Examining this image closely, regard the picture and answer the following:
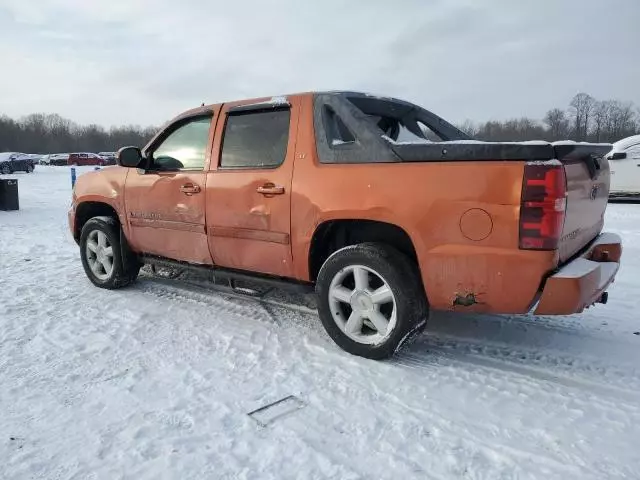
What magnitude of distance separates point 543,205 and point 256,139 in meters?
2.19

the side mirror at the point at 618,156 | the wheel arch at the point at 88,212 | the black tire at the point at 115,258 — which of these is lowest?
the black tire at the point at 115,258

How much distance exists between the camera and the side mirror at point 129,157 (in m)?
4.54

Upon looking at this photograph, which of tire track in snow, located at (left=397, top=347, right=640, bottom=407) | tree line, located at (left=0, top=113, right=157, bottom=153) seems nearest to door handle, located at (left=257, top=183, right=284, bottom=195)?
tire track in snow, located at (left=397, top=347, right=640, bottom=407)

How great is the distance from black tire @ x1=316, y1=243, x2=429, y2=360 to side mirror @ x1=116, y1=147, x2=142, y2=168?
2.24 meters

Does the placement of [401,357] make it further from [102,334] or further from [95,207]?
[95,207]

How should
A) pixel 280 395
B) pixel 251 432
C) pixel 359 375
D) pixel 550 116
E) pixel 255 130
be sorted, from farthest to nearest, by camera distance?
1. pixel 550 116
2. pixel 255 130
3. pixel 359 375
4. pixel 280 395
5. pixel 251 432

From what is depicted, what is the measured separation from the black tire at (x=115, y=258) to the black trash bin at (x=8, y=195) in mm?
8364

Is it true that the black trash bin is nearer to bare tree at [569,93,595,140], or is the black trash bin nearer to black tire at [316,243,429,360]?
black tire at [316,243,429,360]

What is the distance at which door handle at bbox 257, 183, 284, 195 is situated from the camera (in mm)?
3607

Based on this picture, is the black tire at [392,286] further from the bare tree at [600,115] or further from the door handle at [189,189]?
the bare tree at [600,115]

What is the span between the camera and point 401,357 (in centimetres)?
338

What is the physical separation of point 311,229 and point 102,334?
179 cm

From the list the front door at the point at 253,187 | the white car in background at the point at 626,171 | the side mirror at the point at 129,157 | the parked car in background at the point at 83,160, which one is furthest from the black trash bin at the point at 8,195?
the parked car in background at the point at 83,160

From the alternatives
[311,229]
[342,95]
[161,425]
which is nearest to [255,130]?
[342,95]
